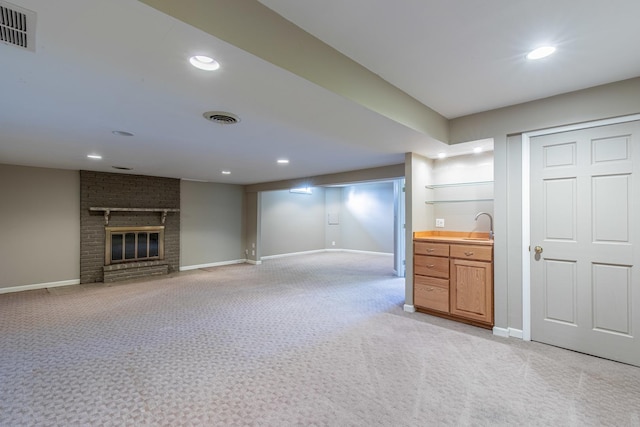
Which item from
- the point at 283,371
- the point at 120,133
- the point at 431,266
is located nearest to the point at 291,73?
the point at 283,371

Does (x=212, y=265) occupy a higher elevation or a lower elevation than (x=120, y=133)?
lower

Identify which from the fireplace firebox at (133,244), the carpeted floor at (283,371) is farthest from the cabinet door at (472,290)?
the fireplace firebox at (133,244)

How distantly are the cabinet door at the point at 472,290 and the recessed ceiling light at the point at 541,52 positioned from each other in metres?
2.08

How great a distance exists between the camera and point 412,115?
2902 millimetres

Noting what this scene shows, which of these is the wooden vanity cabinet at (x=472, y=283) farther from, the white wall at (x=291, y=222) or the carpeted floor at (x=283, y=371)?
the white wall at (x=291, y=222)

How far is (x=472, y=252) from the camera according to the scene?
11.1ft

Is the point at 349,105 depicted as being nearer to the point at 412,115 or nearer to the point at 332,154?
the point at 412,115

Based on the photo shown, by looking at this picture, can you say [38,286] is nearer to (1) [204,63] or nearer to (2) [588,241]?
(1) [204,63]

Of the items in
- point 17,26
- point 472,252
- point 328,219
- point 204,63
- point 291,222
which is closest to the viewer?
point 17,26

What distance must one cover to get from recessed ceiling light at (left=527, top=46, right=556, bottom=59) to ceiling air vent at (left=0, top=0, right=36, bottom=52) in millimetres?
2928

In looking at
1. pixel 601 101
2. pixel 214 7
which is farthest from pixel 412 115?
pixel 214 7

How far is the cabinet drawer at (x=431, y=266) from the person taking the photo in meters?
3.62

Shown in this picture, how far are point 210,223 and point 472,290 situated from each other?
6.31 m

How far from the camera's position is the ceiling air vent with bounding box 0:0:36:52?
4.17 feet
